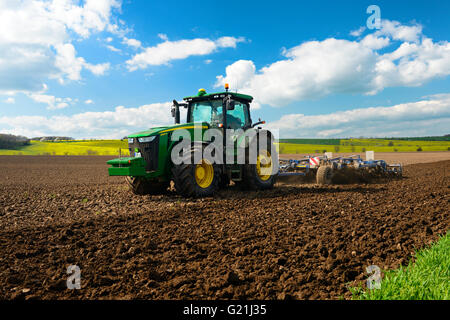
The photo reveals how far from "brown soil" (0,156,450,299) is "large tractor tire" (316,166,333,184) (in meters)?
3.45

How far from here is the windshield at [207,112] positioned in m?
9.09

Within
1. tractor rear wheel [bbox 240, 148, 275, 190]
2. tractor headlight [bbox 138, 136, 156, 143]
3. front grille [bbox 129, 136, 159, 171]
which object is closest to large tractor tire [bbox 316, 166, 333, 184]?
tractor rear wheel [bbox 240, 148, 275, 190]

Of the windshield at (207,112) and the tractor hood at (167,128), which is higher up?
the windshield at (207,112)

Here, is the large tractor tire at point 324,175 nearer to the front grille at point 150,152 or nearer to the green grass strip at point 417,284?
the front grille at point 150,152

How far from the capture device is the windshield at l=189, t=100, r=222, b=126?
29.8ft

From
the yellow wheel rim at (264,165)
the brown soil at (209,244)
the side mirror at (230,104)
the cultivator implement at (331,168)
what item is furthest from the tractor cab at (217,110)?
the cultivator implement at (331,168)

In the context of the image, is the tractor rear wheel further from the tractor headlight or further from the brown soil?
the tractor headlight

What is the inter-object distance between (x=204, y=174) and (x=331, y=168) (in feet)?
17.2

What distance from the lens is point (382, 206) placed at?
23.5ft

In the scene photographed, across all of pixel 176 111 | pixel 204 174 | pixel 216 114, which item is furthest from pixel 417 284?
pixel 176 111

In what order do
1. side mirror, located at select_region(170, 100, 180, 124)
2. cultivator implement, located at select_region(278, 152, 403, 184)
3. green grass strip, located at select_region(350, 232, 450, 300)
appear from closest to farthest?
green grass strip, located at select_region(350, 232, 450, 300) < side mirror, located at select_region(170, 100, 180, 124) < cultivator implement, located at select_region(278, 152, 403, 184)

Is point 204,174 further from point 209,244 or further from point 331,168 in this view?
point 331,168

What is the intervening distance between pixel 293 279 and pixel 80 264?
248 centimetres

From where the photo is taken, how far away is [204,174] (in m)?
8.60
